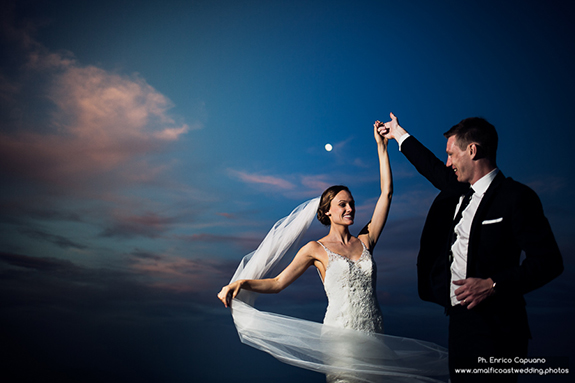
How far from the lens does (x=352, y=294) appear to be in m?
3.40

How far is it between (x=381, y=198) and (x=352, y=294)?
2.93 ft

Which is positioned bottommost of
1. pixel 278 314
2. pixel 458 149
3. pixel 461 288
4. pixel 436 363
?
pixel 436 363

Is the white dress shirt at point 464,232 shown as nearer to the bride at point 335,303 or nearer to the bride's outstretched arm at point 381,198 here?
the bride at point 335,303

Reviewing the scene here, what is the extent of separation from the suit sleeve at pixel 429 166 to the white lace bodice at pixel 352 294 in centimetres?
99

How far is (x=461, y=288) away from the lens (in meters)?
2.00

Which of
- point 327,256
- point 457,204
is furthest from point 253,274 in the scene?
point 457,204

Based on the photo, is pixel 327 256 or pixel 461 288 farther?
pixel 327 256

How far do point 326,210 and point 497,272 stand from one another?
1872mm

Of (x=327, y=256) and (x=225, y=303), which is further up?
(x=327, y=256)

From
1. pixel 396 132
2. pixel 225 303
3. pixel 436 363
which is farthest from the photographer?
pixel 396 132

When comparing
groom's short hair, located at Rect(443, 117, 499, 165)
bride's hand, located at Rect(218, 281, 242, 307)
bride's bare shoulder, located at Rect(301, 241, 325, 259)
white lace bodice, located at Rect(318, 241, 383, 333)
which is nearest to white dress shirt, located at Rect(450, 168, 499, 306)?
groom's short hair, located at Rect(443, 117, 499, 165)

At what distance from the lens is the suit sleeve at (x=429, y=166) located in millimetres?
2764

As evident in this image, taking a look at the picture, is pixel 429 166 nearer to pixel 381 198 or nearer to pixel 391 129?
pixel 391 129

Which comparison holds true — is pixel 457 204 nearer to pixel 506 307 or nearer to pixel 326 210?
pixel 506 307
